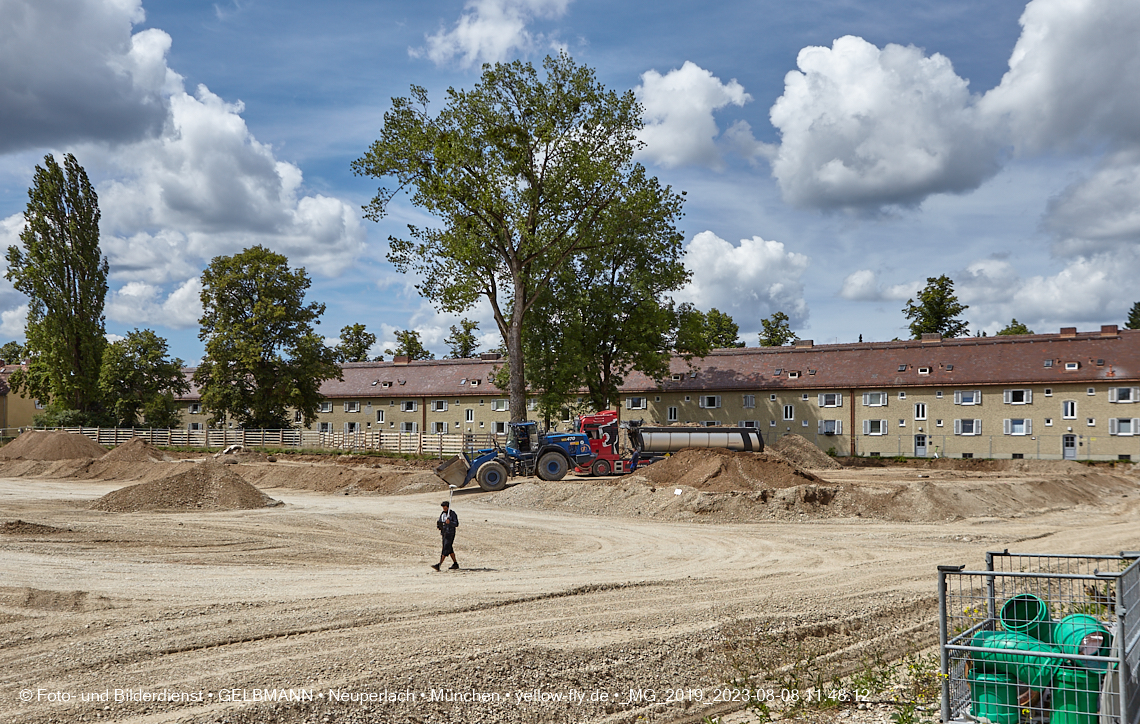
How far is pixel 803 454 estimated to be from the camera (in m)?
40.6

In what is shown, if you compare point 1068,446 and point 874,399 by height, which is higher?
point 874,399

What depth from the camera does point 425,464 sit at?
124 ft

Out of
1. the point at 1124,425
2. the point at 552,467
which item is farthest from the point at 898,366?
the point at 552,467

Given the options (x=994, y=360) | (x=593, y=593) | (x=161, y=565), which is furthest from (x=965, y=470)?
(x=161, y=565)

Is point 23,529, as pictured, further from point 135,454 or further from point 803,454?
point 803,454

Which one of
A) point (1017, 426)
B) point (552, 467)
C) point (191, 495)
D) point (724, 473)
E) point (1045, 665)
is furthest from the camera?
point (1017, 426)

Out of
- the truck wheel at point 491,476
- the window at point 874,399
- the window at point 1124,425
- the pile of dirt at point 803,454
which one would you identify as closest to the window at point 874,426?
the window at point 874,399

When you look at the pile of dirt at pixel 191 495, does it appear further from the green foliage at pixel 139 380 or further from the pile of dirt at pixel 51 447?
the green foliage at pixel 139 380

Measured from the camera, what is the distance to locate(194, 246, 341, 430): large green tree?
47.0 m

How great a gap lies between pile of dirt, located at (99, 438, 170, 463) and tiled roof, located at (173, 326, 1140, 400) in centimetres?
2014

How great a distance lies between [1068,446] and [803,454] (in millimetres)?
14945

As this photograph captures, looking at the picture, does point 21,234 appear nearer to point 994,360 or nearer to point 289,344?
point 289,344

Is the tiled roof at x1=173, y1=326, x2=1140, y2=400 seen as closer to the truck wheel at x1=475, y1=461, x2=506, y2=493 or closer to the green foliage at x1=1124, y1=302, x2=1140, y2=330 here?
the truck wheel at x1=475, y1=461, x2=506, y2=493

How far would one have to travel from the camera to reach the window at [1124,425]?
135 ft
